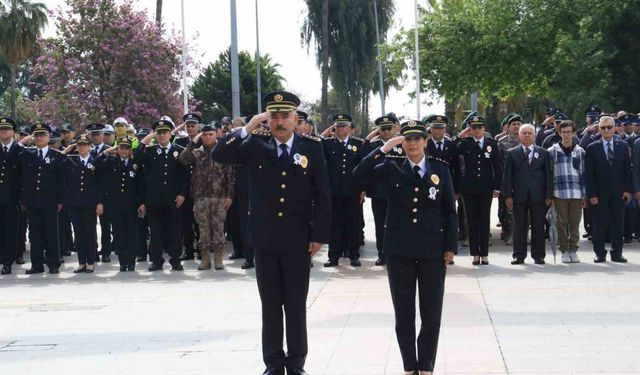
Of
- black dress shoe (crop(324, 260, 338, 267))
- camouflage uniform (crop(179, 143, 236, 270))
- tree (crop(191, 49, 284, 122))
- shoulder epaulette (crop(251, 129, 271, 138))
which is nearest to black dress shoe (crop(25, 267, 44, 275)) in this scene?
Result: camouflage uniform (crop(179, 143, 236, 270))

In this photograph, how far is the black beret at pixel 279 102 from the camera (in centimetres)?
770

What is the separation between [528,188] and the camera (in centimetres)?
1446

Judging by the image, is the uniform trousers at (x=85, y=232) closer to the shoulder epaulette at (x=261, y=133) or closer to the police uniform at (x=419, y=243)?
the shoulder epaulette at (x=261, y=133)

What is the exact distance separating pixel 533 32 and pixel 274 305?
16.5m

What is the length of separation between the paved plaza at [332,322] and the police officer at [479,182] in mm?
433

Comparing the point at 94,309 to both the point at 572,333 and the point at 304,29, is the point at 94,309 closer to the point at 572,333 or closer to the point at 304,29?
the point at 572,333

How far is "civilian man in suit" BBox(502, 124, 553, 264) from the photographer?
14.4m

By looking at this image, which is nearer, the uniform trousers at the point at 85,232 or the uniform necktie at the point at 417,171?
the uniform necktie at the point at 417,171

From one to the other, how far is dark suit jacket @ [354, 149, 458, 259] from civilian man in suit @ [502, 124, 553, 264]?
6.92 metres

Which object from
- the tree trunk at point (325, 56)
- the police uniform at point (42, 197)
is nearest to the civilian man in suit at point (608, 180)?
the police uniform at point (42, 197)

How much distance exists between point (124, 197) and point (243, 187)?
181 cm

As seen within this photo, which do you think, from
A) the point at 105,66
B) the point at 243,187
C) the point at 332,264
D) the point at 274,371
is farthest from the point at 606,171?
the point at 105,66

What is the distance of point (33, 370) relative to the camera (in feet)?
27.5

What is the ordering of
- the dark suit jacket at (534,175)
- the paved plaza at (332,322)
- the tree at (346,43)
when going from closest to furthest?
the paved plaza at (332,322)
the dark suit jacket at (534,175)
the tree at (346,43)
